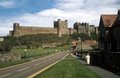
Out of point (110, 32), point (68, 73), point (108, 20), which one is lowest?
point (68, 73)

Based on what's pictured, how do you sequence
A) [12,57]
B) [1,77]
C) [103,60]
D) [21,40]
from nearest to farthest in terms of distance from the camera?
[1,77] → [103,60] → [12,57] → [21,40]

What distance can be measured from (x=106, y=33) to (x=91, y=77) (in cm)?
4878

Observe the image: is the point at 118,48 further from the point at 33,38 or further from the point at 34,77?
the point at 33,38

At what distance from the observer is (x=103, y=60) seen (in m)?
38.6

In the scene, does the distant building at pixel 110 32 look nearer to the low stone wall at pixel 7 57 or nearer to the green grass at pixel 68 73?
the low stone wall at pixel 7 57

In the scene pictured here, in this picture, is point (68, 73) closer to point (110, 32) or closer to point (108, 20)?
point (110, 32)

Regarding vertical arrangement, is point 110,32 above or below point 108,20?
below

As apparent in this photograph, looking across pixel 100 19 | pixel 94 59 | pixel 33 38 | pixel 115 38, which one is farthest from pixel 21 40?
pixel 94 59

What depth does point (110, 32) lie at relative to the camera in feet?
227

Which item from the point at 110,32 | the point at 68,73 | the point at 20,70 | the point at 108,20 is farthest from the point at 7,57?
the point at 68,73

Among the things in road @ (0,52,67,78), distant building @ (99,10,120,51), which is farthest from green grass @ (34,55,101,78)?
distant building @ (99,10,120,51)

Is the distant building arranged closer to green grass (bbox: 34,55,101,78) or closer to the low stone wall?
the low stone wall

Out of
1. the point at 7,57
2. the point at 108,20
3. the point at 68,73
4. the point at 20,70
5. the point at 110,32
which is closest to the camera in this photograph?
the point at 68,73

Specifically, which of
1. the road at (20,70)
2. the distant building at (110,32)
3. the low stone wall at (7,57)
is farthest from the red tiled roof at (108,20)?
the road at (20,70)
